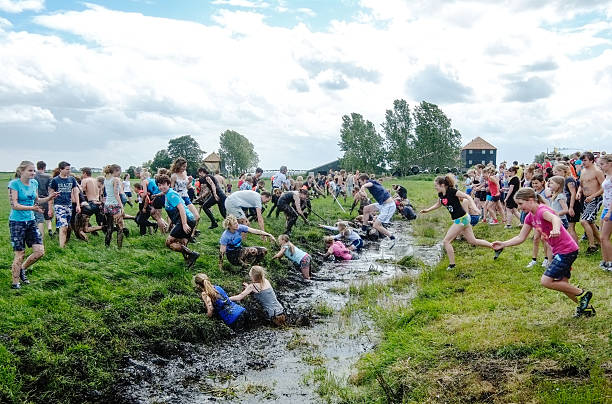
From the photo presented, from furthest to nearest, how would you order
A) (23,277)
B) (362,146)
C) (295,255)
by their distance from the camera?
(362,146) → (295,255) → (23,277)

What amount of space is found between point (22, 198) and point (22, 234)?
61 centimetres

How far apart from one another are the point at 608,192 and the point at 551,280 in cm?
351

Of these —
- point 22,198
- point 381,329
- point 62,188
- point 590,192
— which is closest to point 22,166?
point 22,198

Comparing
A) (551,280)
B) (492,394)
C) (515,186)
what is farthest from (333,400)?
(515,186)

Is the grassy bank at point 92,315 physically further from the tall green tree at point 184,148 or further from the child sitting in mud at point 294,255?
the tall green tree at point 184,148

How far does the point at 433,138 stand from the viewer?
84875 mm

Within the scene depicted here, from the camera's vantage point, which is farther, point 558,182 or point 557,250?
point 558,182

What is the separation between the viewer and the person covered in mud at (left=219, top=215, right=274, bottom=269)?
10203mm

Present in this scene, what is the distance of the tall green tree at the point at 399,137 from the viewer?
8600cm

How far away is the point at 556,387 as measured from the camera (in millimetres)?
4797

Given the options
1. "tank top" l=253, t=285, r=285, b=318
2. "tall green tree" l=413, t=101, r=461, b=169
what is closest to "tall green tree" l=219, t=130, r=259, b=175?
"tall green tree" l=413, t=101, r=461, b=169

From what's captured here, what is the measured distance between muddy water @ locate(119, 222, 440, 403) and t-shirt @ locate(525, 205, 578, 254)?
9.94ft

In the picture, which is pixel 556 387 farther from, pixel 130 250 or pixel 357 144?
pixel 357 144

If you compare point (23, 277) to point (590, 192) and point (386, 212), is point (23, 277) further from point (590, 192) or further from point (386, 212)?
point (590, 192)
